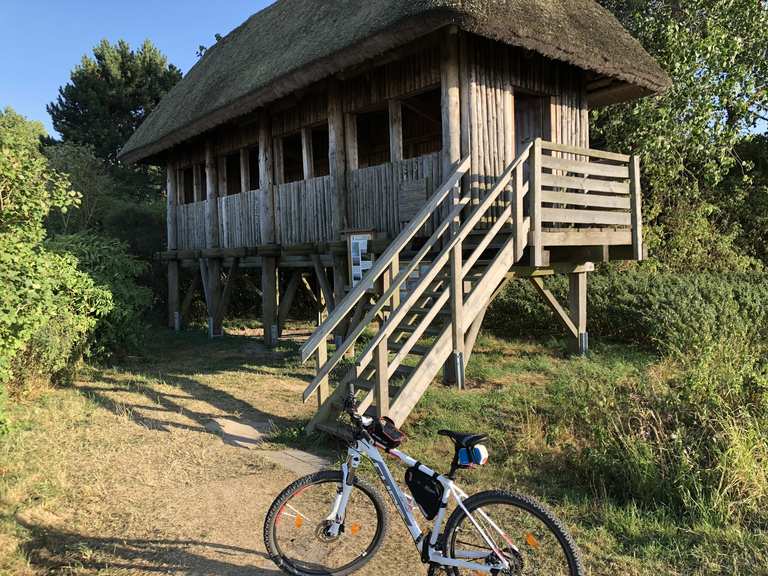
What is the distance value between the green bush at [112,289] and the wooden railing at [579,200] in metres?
6.58

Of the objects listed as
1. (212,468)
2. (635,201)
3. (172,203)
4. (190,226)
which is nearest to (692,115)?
(635,201)

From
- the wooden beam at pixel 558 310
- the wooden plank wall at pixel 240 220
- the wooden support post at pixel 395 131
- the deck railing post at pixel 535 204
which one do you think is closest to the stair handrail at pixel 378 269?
the deck railing post at pixel 535 204

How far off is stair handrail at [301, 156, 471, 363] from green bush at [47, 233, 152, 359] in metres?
4.92

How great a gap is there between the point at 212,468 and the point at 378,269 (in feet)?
8.21

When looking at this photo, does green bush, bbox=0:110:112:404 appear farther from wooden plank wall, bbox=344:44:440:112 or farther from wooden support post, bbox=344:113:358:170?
wooden plank wall, bbox=344:44:440:112

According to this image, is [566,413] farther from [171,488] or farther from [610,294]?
[610,294]

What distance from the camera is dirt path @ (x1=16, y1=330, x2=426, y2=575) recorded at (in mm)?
3725

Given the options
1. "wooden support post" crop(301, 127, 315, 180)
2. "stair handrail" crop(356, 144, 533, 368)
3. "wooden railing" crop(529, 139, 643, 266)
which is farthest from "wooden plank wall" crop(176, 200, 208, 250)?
"stair handrail" crop(356, 144, 533, 368)

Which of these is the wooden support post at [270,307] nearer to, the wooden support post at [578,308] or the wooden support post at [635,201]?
the wooden support post at [578,308]

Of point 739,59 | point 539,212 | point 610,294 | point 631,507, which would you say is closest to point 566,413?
point 631,507

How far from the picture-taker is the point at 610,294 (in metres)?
11.3

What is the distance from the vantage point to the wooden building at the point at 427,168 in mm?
6184

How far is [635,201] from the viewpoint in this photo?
7.94 meters

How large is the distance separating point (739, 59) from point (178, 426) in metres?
14.7
